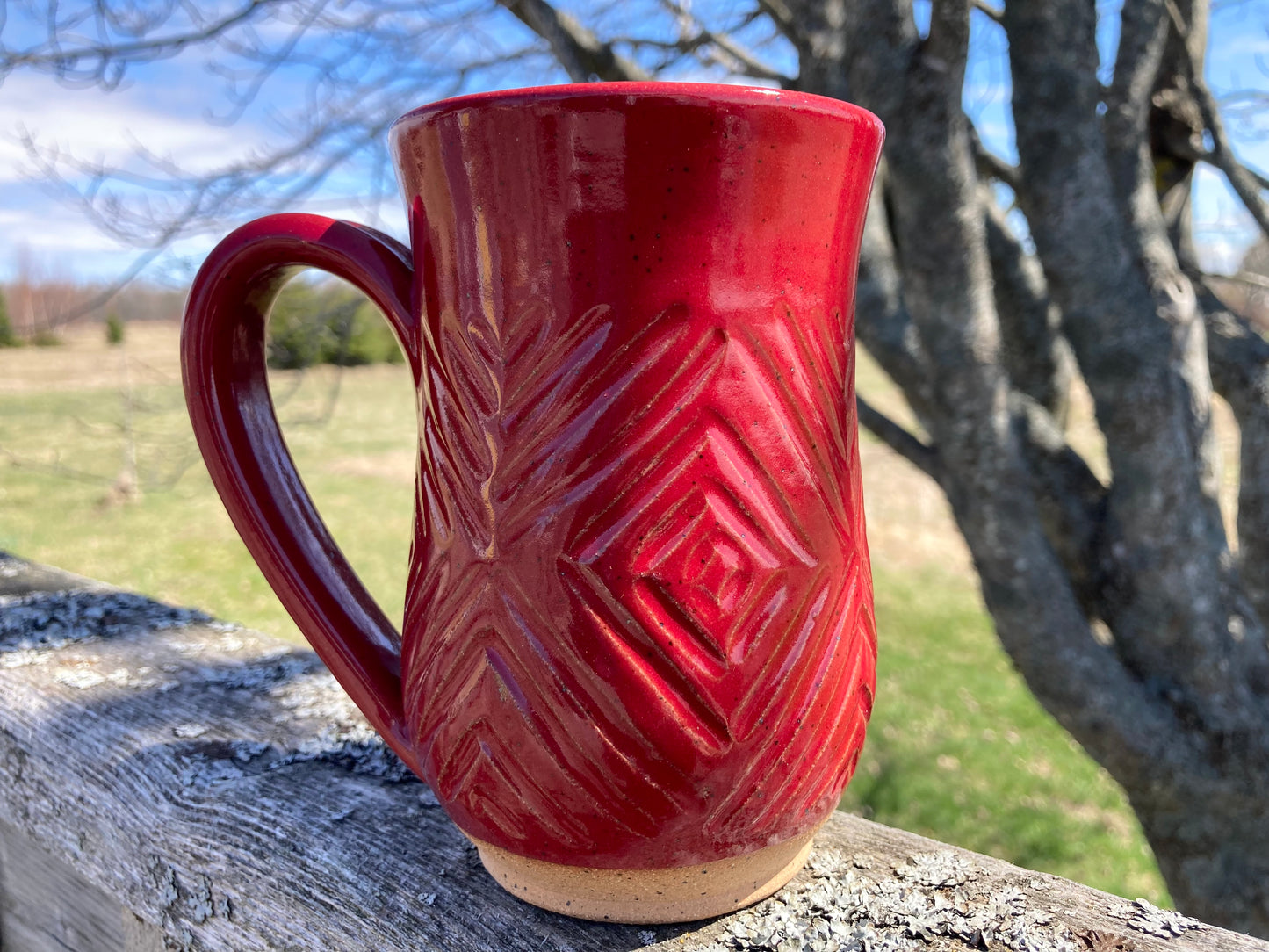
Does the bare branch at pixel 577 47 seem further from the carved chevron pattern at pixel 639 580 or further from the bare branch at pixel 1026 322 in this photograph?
the carved chevron pattern at pixel 639 580

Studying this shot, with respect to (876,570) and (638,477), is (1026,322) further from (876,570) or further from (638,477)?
(876,570)

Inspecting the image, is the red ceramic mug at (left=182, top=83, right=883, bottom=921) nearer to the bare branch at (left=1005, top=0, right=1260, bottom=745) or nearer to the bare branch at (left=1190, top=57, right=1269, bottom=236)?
the bare branch at (left=1005, top=0, right=1260, bottom=745)

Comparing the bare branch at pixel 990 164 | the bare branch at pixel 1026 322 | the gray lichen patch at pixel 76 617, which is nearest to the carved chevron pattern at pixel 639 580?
the gray lichen patch at pixel 76 617

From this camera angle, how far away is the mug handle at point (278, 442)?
649 millimetres

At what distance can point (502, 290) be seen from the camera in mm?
566

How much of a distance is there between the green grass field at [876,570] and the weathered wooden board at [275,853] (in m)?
2.04

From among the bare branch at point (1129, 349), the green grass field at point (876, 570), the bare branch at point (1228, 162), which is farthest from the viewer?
the green grass field at point (876, 570)

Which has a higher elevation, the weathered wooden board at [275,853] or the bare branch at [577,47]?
the bare branch at [577,47]

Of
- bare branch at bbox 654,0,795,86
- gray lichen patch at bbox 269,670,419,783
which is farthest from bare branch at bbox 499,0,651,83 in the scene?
gray lichen patch at bbox 269,670,419,783

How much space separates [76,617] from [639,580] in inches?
37.4

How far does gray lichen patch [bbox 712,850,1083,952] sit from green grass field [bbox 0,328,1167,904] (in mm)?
2589

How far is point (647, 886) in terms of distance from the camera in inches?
24.0

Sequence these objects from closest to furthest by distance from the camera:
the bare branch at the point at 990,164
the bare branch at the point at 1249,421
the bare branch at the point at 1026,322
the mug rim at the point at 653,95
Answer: the mug rim at the point at 653,95 → the bare branch at the point at 1249,421 → the bare branch at the point at 1026,322 → the bare branch at the point at 990,164

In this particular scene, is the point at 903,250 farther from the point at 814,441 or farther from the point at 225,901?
the point at 225,901
